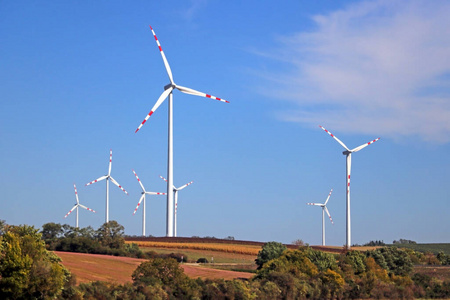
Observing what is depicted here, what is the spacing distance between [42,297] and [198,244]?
81910 mm

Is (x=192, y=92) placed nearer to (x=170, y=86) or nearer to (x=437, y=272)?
(x=170, y=86)

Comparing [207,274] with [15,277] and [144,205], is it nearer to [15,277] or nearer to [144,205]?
[15,277]

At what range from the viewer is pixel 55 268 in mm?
46656

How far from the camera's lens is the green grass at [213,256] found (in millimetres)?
109012

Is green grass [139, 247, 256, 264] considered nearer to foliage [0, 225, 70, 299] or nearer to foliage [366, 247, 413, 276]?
foliage [366, 247, 413, 276]

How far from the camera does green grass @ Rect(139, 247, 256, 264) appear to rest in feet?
358

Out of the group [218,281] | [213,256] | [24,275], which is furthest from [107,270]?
[213,256]

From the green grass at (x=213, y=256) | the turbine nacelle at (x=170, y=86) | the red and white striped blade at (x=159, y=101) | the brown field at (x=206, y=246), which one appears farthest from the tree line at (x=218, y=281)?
the turbine nacelle at (x=170, y=86)

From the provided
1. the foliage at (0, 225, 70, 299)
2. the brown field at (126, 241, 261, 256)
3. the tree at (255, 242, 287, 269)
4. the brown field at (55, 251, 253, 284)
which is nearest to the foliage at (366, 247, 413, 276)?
the tree at (255, 242, 287, 269)

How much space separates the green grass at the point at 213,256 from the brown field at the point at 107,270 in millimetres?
22960

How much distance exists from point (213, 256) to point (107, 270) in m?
42.8

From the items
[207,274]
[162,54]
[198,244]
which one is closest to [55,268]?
[207,274]

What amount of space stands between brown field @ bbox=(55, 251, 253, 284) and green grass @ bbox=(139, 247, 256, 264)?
23.0m

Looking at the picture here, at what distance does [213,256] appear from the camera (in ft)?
373
